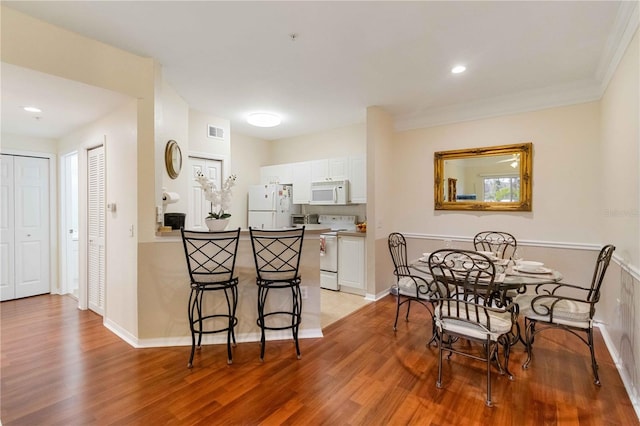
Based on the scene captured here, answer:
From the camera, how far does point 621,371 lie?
7.72 feet

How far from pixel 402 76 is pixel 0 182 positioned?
17.8 ft

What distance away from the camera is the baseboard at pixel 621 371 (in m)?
1.99

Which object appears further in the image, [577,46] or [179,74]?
[179,74]

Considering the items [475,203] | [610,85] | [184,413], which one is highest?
[610,85]

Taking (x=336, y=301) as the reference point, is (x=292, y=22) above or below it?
above

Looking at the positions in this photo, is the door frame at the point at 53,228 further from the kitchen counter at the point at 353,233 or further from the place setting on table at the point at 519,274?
the place setting on table at the point at 519,274

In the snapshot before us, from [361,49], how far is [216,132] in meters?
2.89

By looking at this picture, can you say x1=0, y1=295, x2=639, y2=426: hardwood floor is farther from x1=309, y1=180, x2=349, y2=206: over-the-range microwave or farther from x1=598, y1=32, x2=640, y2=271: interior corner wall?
x1=309, y1=180, x2=349, y2=206: over-the-range microwave

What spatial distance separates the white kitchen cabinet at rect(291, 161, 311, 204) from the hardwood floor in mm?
2828

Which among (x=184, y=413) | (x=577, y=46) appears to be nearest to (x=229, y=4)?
(x=184, y=413)

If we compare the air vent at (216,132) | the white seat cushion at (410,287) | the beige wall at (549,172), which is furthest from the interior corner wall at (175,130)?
the beige wall at (549,172)

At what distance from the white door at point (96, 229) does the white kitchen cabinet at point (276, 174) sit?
115 inches

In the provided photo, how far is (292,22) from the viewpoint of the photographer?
2.33 meters

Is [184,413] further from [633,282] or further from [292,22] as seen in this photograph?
[633,282]
